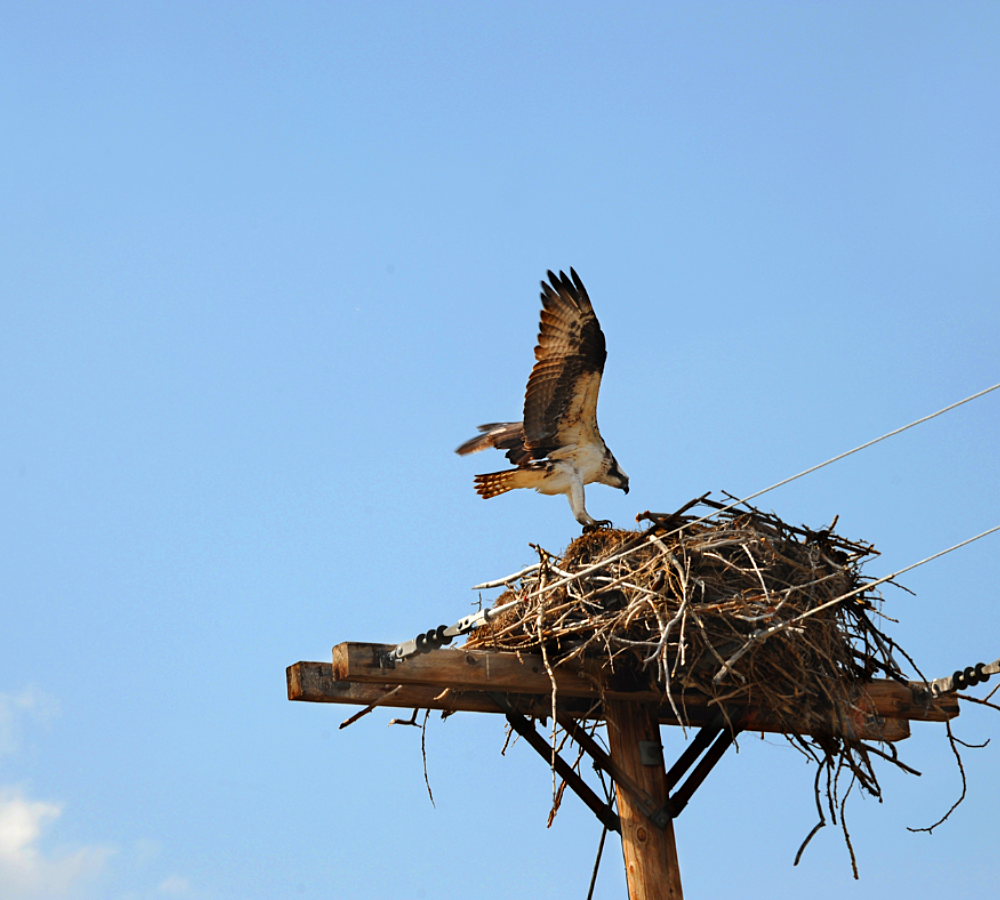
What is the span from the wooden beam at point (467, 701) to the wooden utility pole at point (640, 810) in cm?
13

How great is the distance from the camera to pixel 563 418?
27.7ft

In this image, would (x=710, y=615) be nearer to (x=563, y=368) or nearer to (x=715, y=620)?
(x=715, y=620)

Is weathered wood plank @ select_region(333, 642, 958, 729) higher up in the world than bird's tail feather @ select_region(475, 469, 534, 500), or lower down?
lower down

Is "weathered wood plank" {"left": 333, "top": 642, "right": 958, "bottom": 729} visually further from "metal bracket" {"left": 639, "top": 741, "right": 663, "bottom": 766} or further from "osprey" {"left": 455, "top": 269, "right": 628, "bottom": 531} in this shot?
"osprey" {"left": 455, "top": 269, "right": 628, "bottom": 531}

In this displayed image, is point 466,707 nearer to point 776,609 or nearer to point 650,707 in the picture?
point 650,707

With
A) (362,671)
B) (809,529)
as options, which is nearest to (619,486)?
(809,529)

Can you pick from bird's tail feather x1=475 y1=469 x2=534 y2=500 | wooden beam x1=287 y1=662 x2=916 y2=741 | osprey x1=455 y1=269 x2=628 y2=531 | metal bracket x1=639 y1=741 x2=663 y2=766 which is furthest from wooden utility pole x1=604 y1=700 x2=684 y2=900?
bird's tail feather x1=475 y1=469 x2=534 y2=500

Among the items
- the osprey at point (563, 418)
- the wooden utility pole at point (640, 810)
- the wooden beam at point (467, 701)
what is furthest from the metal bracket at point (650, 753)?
the osprey at point (563, 418)

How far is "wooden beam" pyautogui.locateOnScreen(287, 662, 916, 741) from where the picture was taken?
5.96m

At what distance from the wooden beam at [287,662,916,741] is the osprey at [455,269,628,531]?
1.48 meters

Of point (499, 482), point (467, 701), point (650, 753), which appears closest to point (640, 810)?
point (650, 753)

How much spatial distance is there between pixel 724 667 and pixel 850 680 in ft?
4.09

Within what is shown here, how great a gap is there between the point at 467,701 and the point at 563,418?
8.31 ft

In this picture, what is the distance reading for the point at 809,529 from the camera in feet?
22.7
